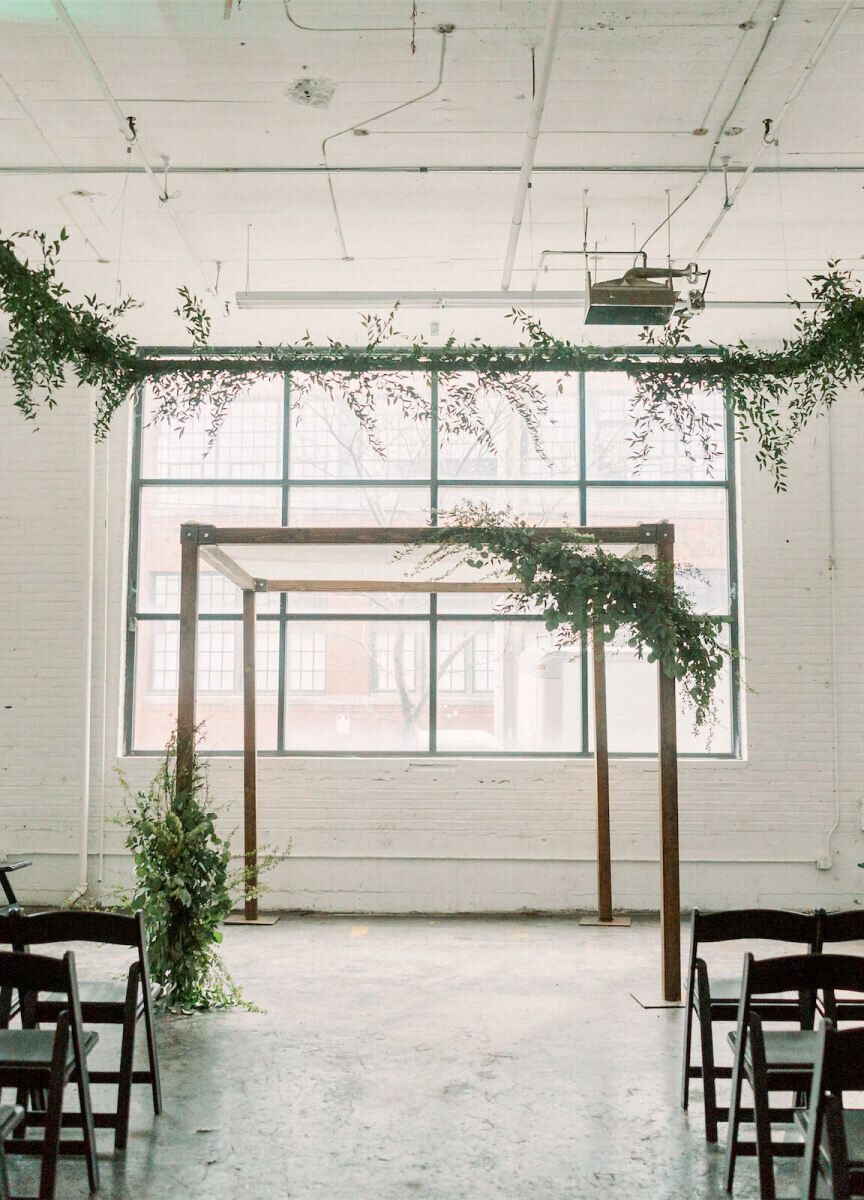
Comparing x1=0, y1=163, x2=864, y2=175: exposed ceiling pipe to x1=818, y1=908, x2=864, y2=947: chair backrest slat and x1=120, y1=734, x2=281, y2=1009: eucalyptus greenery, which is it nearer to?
x1=120, y1=734, x2=281, y2=1009: eucalyptus greenery

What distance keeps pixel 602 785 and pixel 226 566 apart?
3.08 m

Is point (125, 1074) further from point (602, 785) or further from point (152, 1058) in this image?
point (602, 785)

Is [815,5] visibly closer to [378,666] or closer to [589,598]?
[589,598]

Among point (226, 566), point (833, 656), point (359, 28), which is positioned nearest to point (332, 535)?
point (226, 566)

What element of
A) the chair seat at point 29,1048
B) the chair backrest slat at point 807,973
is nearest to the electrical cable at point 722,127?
the chair backrest slat at point 807,973

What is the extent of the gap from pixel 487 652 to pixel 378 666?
2.90 ft

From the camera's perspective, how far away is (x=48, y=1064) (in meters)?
3.42

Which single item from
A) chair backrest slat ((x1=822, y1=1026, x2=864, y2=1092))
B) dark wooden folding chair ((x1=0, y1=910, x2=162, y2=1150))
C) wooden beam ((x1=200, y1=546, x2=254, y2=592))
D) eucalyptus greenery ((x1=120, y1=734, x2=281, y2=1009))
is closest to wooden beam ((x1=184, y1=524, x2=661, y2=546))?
wooden beam ((x1=200, y1=546, x2=254, y2=592))

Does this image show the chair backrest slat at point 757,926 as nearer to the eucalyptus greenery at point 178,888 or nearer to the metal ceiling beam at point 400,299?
the eucalyptus greenery at point 178,888

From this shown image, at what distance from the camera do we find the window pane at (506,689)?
8461 millimetres

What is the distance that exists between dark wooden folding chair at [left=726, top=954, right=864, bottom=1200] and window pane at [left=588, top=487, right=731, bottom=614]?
5.15 metres

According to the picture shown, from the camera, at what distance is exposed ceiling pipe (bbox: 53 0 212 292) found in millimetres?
4289

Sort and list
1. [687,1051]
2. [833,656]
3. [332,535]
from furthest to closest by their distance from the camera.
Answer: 1. [833,656]
2. [332,535]
3. [687,1051]

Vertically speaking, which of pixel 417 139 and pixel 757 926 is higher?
pixel 417 139
